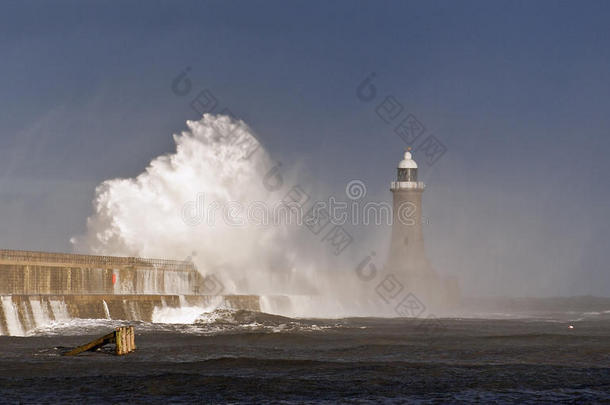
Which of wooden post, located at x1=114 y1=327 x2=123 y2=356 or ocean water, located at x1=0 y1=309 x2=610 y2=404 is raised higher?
wooden post, located at x1=114 y1=327 x2=123 y2=356

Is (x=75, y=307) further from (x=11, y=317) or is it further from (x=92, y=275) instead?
(x=92, y=275)

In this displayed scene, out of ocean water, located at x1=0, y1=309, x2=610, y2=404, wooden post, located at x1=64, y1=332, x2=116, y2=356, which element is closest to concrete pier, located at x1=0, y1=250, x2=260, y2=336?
ocean water, located at x1=0, y1=309, x2=610, y2=404

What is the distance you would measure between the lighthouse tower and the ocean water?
32994mm

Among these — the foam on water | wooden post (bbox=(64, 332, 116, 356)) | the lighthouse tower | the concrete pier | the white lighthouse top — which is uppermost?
the white lighthouse top

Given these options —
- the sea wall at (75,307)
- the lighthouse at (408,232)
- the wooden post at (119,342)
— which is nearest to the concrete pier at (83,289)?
the sea wall at (75,307)

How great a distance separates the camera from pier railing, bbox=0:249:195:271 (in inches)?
1574

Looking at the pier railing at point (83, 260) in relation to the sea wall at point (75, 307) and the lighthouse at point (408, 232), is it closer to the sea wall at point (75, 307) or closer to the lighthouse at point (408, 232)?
the sea wall at point (75, 307)

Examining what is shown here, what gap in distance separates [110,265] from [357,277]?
114ft

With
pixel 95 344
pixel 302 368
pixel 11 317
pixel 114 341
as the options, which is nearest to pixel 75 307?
pixel 11 317

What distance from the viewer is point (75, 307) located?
38.3 metres

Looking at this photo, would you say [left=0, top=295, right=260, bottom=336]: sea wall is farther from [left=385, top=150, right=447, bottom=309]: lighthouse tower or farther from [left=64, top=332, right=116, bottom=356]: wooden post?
[left=385, top=150, right=447, bottom=309]: lighthouse tower

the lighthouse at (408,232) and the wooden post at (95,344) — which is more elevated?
the lighthouse at (408,232)

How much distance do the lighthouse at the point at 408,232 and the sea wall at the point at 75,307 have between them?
24758mm

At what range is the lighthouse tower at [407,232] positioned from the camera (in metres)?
72.8
